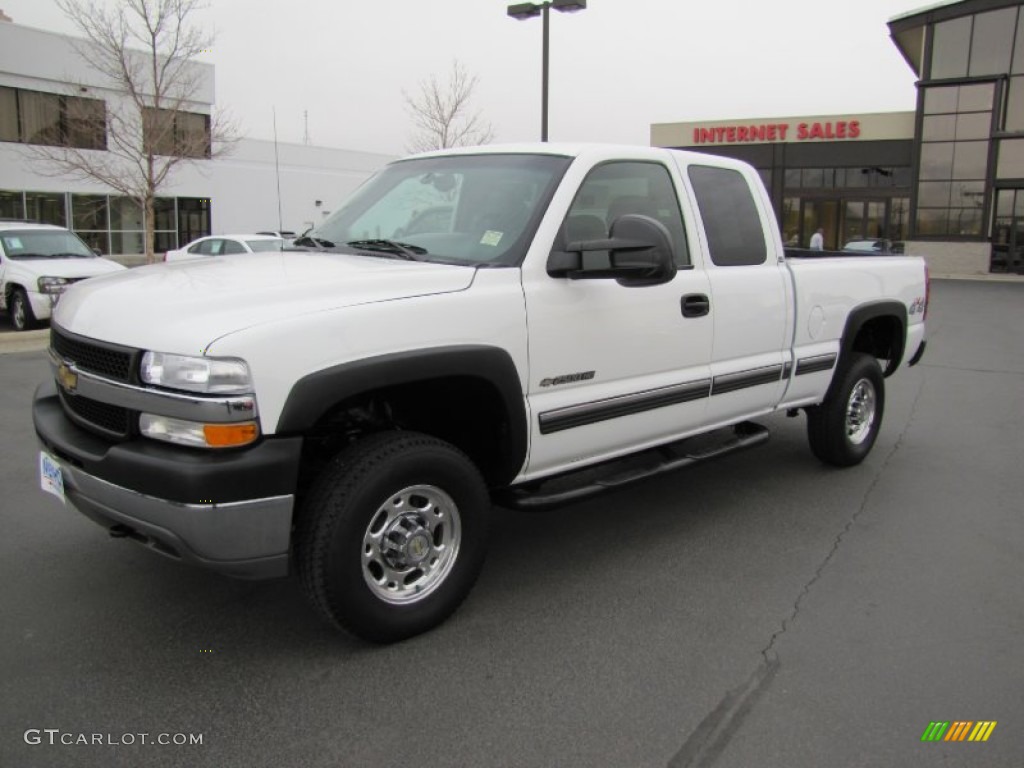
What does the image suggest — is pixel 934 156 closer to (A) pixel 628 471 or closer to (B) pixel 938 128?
(B) pixel 938 128

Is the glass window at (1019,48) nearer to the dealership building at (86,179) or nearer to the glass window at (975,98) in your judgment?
the glass window at (975,98)

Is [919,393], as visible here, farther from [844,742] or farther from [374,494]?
[374,494]

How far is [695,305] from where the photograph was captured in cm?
422

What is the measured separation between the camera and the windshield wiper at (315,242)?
4184 mm

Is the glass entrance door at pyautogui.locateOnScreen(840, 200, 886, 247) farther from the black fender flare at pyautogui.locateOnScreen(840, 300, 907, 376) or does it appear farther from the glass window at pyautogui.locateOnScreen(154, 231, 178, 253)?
the black fender flare at pyautogui.locateOnScreen(840, 300, 907, 376)

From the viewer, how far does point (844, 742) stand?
2746mm

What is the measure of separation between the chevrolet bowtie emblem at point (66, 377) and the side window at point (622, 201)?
2.13 meters

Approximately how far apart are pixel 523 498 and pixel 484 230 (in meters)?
1.24

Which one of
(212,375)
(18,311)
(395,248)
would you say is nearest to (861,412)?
(395,248)

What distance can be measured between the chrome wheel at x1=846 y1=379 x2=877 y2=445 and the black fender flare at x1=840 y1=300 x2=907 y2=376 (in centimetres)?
31

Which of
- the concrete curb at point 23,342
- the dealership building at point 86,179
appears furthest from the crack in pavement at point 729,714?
the dealership building at point 86,179

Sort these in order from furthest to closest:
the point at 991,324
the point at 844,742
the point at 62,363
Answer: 1. the point at 991,324
2. the point at 62,363
3. the point at 844,742

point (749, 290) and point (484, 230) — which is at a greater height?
point (484, 230)

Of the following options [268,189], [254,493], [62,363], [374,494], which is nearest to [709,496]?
[374,494]
